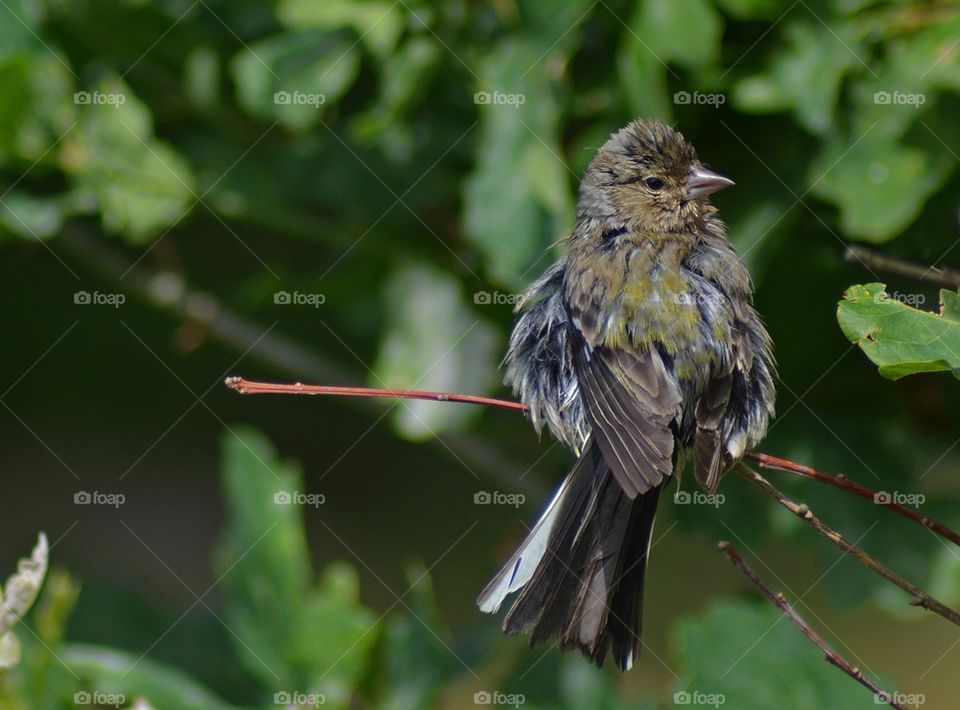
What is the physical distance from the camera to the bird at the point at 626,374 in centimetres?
202

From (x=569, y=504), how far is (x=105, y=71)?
1.94m

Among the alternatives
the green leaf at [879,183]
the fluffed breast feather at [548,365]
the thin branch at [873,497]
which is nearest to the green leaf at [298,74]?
the fluffed breast feather at [548,365]

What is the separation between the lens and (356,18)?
285cm

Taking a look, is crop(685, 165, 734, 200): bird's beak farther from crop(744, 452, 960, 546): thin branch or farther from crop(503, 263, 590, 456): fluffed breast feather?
crop(744, 452, 960, 546): thin branch

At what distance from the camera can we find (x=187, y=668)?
10.3 ft

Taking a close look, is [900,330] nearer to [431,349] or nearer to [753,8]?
[753,8]

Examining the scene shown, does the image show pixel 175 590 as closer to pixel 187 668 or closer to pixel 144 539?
pixel 144 539

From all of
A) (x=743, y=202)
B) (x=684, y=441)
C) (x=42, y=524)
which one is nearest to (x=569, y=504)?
(x=684, y=441)

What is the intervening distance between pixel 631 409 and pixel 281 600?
40.1 inches

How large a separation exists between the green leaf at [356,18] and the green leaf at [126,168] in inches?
22.3

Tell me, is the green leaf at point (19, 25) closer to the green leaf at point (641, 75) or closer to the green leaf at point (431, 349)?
the green leaf at point (431, 349)

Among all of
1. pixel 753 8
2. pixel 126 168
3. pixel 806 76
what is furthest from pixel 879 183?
pixel 126 168

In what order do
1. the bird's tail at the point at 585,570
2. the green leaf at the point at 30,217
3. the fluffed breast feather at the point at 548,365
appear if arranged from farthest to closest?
the green leaf at the point at 30,217
the fluffed breast feather at the point at 548,365
the bird's tail at the point at 585,570

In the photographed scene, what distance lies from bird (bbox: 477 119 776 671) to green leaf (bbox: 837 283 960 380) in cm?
48
